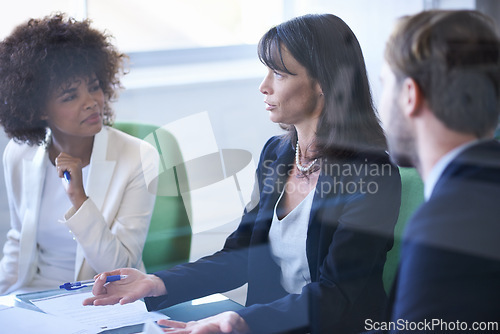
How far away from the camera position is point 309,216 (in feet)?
3.52

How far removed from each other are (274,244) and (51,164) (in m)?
0.72

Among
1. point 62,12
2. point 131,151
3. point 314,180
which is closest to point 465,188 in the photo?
point 314,180

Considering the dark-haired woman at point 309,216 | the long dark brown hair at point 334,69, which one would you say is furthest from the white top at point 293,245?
the long dark brown hair at point 334,69

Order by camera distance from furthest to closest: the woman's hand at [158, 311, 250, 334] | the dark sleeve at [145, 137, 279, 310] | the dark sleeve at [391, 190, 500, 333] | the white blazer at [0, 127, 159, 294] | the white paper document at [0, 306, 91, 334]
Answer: the white blazer at [0, 127, 159, 294]
the dark sleeve at [145, 137, 279, 310]
the white paper document at [0, 306, 91, 334]
the woman's hand at [158, 311, 250, 334]
the dark sleeve at [391, 190, 500, 333]

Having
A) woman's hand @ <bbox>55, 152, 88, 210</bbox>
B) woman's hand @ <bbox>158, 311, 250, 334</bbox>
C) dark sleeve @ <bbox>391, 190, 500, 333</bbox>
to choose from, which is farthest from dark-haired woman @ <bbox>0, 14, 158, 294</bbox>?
dark sleeve @ <bbox>391, 190, 500, 333</bbox>

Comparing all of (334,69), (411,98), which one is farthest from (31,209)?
(411,98)

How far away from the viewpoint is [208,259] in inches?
47.7

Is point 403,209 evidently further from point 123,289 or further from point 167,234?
point 167,234

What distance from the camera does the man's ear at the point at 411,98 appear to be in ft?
2.00

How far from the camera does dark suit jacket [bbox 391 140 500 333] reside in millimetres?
600

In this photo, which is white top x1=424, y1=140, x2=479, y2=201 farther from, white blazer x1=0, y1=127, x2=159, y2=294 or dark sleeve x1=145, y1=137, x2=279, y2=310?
white blazer x1=0, y1=127, x2=159, y2=294

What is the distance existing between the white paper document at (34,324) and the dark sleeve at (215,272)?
5.7 inches

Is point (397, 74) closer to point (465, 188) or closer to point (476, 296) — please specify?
point (465, 188)

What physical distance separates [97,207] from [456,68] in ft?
3.41
